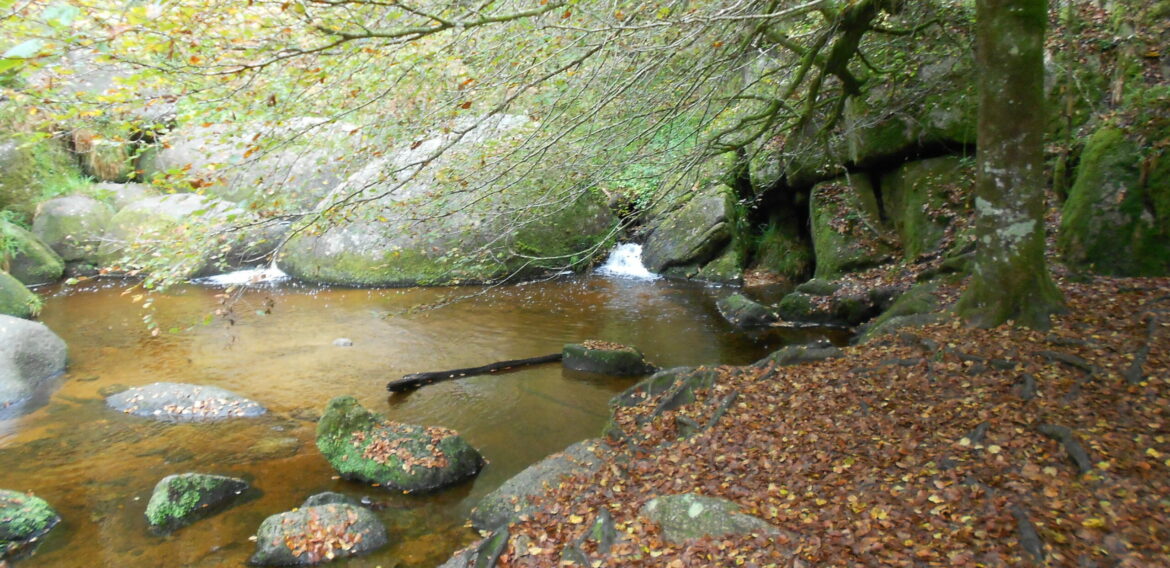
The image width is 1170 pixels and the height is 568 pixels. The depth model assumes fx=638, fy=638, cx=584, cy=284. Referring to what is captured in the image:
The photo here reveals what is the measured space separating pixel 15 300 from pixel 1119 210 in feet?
61.7

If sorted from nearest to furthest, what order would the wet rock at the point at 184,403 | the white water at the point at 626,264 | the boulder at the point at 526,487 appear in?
the boulder at the point at 526,487, the wet rock at the point at 184,403, the white water at the point at 626,264

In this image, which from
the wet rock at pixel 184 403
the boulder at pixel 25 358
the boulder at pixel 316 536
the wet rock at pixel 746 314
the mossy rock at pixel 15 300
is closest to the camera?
the boulder at pixel 316 536

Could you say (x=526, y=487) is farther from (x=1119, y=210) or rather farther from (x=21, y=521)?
(x=1119, y=210)

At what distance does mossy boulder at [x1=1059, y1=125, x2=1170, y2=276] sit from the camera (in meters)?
7.30

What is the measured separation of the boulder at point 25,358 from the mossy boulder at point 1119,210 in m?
14.4

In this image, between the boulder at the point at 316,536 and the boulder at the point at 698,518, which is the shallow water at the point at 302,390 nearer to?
the boulder at the point at 316,536

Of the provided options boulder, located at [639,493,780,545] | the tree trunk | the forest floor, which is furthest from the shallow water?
the tree trunk

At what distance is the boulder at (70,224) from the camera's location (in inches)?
707

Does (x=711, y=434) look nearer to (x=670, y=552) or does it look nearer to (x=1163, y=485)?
(x=670, y=552)

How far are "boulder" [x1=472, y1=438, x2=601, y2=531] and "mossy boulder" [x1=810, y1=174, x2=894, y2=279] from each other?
823 centimetres

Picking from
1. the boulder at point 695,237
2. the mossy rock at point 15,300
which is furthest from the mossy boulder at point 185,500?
the boulder at point 695,237

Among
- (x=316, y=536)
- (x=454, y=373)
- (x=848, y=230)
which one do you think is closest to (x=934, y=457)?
(x=316, y=536)

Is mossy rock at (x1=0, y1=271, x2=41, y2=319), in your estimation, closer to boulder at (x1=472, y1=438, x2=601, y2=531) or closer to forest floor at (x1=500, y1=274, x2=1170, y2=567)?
boulder at (x1=472, y1=438, x2=601, y2=531)

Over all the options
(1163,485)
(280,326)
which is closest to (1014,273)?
(1163,485)
